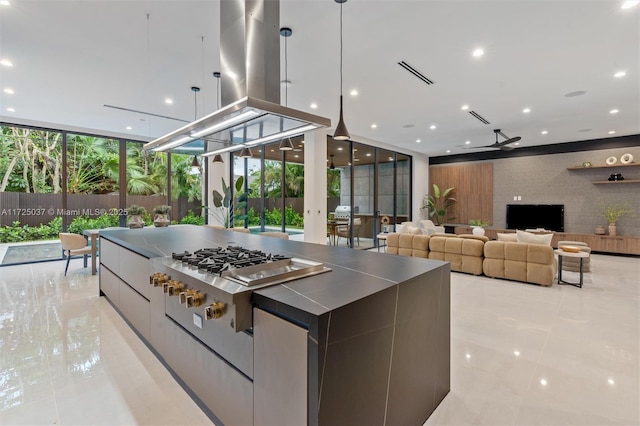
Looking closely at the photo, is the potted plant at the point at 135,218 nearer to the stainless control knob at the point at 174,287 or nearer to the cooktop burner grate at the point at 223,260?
the cooktop burner grate at the point at 223,260

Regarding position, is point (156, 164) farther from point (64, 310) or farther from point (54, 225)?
point (64, 310)

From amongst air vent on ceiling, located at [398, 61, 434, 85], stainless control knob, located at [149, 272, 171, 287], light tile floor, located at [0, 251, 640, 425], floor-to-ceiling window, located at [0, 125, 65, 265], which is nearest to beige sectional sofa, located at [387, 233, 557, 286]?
light tile floor, located at [0, 251, 640, 425]

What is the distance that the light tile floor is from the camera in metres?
1.89

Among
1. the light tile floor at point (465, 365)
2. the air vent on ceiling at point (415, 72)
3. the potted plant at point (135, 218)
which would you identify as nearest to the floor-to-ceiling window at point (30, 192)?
the potted plant at point (135, 218)

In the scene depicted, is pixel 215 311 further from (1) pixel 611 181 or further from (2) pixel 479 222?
(1) pixel 611 181

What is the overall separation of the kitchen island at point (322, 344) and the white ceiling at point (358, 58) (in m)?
2.22

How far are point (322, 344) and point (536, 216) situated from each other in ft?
32.3

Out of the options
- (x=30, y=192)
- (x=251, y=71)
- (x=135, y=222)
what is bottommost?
(x=135, y=222)

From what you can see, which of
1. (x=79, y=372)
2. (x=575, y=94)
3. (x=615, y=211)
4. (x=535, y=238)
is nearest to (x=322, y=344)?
(x=79, y=372)

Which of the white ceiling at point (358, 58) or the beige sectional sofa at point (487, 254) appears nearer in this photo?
the white ceiling at point (358, 58)

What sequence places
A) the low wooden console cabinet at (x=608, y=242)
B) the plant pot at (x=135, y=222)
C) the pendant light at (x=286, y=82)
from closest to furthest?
the pendant light at (x=286, y=82)
the plant pot at (x=135, y=222)
the low wooden console cabinet at (x=608, y=242)

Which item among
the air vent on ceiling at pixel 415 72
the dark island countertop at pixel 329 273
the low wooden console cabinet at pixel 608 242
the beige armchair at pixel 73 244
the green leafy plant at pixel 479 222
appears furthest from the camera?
the green leafy plant at pixel 479 222

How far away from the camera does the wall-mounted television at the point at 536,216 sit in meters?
8.42

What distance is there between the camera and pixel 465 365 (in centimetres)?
246
